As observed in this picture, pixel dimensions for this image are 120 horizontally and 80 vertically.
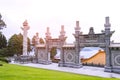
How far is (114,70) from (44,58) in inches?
558

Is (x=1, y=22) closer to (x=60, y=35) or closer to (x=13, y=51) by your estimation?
(x=60, y=35)

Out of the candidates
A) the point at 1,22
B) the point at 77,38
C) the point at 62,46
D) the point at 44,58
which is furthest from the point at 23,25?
the point at 77,38

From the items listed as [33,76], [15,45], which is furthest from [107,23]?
[15,45]

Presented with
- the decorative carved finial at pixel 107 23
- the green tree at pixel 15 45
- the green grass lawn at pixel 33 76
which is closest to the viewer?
the green grass lawn at pixel 33 76

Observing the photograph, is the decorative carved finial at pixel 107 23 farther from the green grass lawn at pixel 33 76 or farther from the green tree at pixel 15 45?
the green tree at pixel 15 45

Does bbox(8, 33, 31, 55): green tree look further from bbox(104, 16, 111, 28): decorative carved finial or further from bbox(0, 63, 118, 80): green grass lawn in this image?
bbox(0, 63, 118, 80): green grass lawn

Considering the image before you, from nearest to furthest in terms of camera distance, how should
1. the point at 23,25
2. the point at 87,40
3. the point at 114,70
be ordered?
the point at 114,70 < the point at 87,40 < the point at 23,25

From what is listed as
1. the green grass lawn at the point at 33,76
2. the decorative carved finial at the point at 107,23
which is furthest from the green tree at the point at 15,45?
the green grass lawn at the point at 33,76

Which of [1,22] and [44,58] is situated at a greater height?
[1,22]

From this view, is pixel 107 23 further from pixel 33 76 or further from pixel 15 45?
pixel 15 45

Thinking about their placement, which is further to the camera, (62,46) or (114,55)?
(62,46)

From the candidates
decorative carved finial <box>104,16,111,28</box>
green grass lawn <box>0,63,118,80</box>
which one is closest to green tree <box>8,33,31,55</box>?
decorative carved finial <box>104,16,111,28</box>

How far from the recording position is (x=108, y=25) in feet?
78.8

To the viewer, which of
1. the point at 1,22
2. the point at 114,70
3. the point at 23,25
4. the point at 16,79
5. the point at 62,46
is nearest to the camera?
the point at 16,79
